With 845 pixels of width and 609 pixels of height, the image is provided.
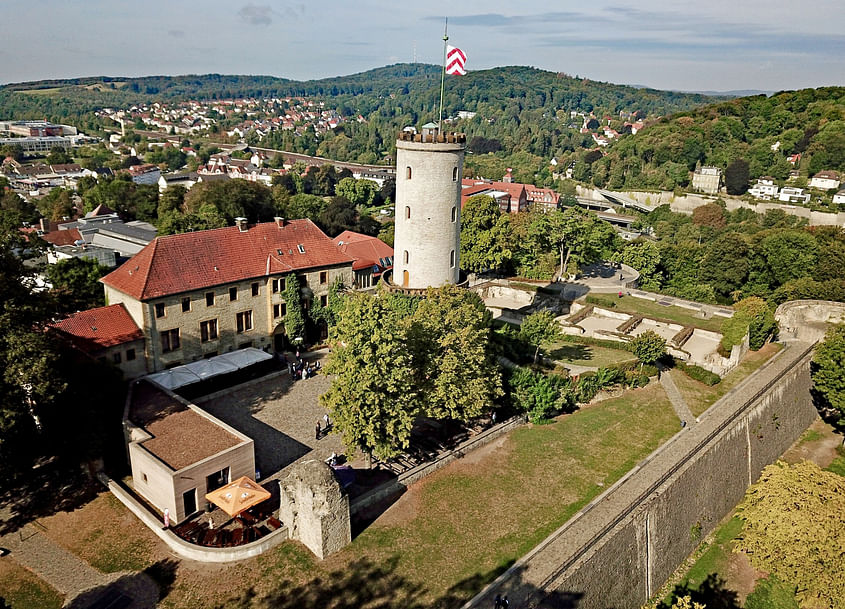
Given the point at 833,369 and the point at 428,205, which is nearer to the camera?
the point at 428,205

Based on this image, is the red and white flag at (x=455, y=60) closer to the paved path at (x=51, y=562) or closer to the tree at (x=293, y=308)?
the tree at (x=293, y=308)

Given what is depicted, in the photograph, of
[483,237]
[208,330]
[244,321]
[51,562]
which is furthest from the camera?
[483,237]

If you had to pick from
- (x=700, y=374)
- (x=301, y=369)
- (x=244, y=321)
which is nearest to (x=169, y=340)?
(x=244, y=321)

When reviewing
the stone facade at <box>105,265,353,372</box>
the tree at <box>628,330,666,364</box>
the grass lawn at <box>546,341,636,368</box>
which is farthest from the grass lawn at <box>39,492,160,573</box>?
the tree at <box>628,330,666,364</box>

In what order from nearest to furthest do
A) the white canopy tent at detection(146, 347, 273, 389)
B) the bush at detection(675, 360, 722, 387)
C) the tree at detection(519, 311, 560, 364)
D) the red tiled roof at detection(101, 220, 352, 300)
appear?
the white canopy tent at detection(146, 347, 273, 389) < the red tiled roof at detection(101, 220, 352, 300) < the tree at detection(519, 311, 560, 364) < the bush at detection(675, 360, 722, 387)

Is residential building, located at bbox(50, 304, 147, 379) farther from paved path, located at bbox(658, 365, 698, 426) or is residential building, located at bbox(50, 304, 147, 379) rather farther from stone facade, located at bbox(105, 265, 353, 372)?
paved path, located at bbox(658, 365, 698, 426)

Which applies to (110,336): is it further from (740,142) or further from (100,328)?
(740,142)

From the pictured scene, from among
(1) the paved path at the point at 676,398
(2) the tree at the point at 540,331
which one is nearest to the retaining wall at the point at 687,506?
(1) the paved path at the point at 676,398
